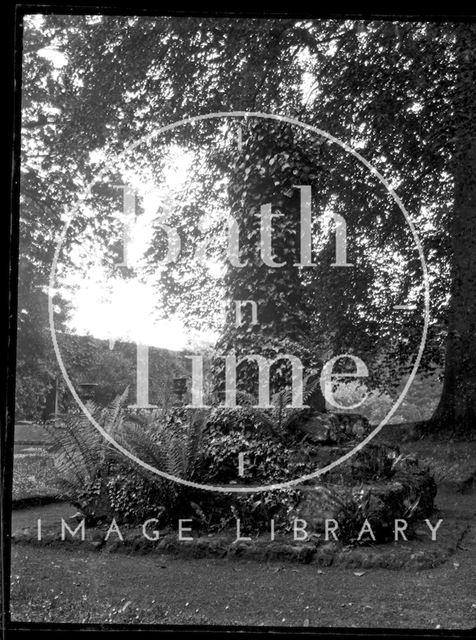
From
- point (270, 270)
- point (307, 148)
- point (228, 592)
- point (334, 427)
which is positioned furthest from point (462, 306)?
point (228, 592)

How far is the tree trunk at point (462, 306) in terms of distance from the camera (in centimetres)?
316

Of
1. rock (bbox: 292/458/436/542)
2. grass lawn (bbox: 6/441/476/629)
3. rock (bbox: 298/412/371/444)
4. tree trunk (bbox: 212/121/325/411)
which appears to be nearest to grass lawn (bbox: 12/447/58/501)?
grass lawn (bbox: 6/441/476/629)

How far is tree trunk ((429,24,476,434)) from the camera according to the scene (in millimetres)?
3158

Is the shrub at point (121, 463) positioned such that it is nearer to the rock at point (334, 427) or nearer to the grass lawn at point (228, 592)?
the grass lawn at point (228, 592)

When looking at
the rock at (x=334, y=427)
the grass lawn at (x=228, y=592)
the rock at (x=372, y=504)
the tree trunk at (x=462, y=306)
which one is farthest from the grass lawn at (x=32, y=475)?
the tree trunk at (x=462, y=306)

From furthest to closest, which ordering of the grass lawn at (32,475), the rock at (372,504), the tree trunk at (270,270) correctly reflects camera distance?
the tree trunk at (270,270) → the rock at (372,504) → the grass lawn at (32,475)

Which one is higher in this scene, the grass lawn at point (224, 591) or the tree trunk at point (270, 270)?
the tree trunk at point (270, 270)

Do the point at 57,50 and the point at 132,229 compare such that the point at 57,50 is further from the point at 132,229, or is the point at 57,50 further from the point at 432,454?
Answer: the point at 432,454

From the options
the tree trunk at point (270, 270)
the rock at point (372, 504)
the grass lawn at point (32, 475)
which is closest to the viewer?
the grass lawn at point (32, 475)

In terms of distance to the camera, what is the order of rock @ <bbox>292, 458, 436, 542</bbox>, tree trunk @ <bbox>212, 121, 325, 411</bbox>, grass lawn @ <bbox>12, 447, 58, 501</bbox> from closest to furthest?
1. grass lawn @ <bbox>12, 447, 58, 501</bbox>
2. rock @ <bbox>292, 458, 436, 542</bbox>
3. tree trunk @ <bbox>212, 121, 325, 411</bbox>

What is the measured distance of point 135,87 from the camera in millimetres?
3180

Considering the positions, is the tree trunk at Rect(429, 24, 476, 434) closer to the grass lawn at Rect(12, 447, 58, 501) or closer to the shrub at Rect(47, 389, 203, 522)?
the shrub at Rect(47, 389, 203, 522)

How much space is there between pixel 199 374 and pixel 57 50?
1787mm

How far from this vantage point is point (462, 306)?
3.23m
